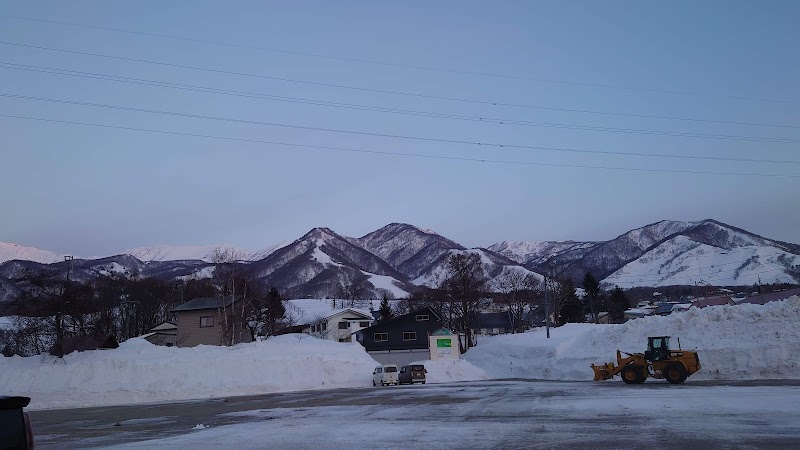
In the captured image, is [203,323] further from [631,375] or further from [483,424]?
[483,424]

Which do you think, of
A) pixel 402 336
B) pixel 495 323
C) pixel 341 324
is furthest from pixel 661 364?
pixel 495 323

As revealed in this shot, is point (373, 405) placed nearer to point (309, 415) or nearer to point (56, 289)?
point (309, 415)

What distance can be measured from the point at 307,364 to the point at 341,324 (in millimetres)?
49344

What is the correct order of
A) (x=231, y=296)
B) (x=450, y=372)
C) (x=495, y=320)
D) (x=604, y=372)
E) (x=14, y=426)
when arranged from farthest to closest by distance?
(x=495, y=320) < (x=231, y=296) < (x=450, y=372) < (x=604, y=372) < (x=14, y=426)

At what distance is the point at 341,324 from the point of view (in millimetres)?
96500

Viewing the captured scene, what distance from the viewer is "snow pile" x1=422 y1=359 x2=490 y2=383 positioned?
52469mm

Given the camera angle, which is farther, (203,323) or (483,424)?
(203,323)

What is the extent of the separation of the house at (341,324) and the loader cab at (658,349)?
207 feet

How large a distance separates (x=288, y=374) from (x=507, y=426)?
31.5 metres

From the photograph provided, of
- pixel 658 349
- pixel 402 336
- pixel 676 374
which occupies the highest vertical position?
pixel 402 336

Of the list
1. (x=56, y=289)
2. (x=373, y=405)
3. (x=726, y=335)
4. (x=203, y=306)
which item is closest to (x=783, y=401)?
(x=373, y=405)

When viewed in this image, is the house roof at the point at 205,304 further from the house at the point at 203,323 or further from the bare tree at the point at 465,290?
the bare tree at the point at 465,290

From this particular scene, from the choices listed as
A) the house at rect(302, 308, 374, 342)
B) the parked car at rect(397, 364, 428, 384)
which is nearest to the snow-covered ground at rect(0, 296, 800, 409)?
the parked car at rect(397, 364, 428, 384)

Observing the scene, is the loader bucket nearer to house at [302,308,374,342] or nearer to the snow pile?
the snow pile
